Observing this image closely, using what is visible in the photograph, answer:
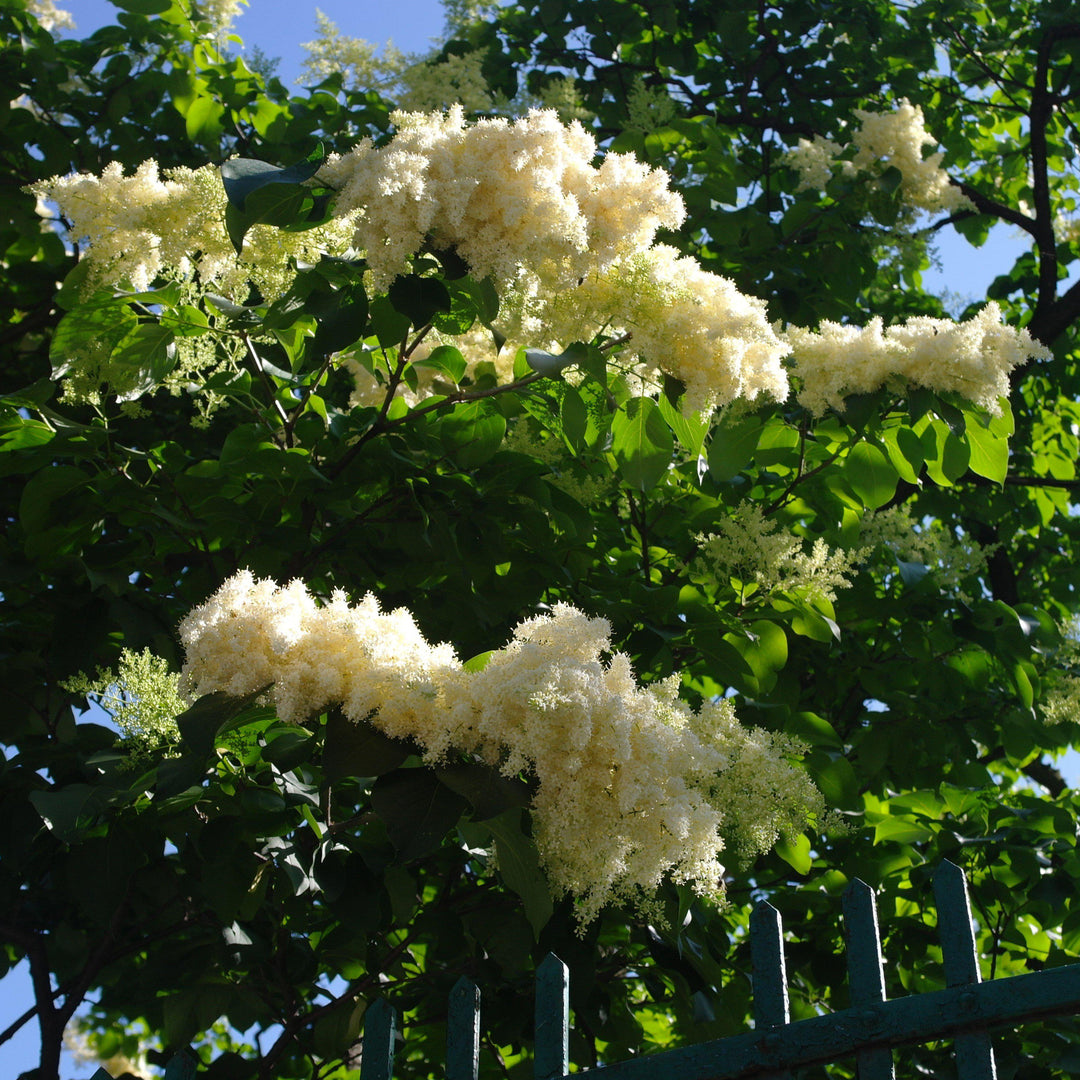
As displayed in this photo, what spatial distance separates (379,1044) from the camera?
1689 millimetres

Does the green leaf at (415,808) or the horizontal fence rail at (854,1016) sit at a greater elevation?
the green leaf at (415,808)

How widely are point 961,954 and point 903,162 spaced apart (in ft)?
12.6

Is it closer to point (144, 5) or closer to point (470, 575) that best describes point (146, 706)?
point (470, 575)

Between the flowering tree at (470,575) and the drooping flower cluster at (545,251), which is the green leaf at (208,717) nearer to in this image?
the flowering tree at (470,575)

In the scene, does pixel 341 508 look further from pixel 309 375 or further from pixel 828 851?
pixel 828 851

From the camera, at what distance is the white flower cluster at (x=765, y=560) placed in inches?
115

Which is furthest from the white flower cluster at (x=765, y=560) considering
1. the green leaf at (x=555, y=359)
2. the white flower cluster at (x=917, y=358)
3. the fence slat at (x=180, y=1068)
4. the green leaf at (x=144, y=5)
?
the green leaf at (x=144, y=5)

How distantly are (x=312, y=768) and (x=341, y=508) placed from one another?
0.64m

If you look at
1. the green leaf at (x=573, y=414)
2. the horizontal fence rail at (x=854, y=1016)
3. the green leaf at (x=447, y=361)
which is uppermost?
the green leaf at (x=447, y=361)

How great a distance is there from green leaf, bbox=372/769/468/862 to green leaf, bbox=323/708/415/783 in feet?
0.10

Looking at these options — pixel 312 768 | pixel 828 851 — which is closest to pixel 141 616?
pixel 312 768

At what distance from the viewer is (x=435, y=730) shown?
5.60ft

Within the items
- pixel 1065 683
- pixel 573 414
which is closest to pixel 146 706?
pixel 573 414

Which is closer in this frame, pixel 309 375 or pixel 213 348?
pixel 213 348
